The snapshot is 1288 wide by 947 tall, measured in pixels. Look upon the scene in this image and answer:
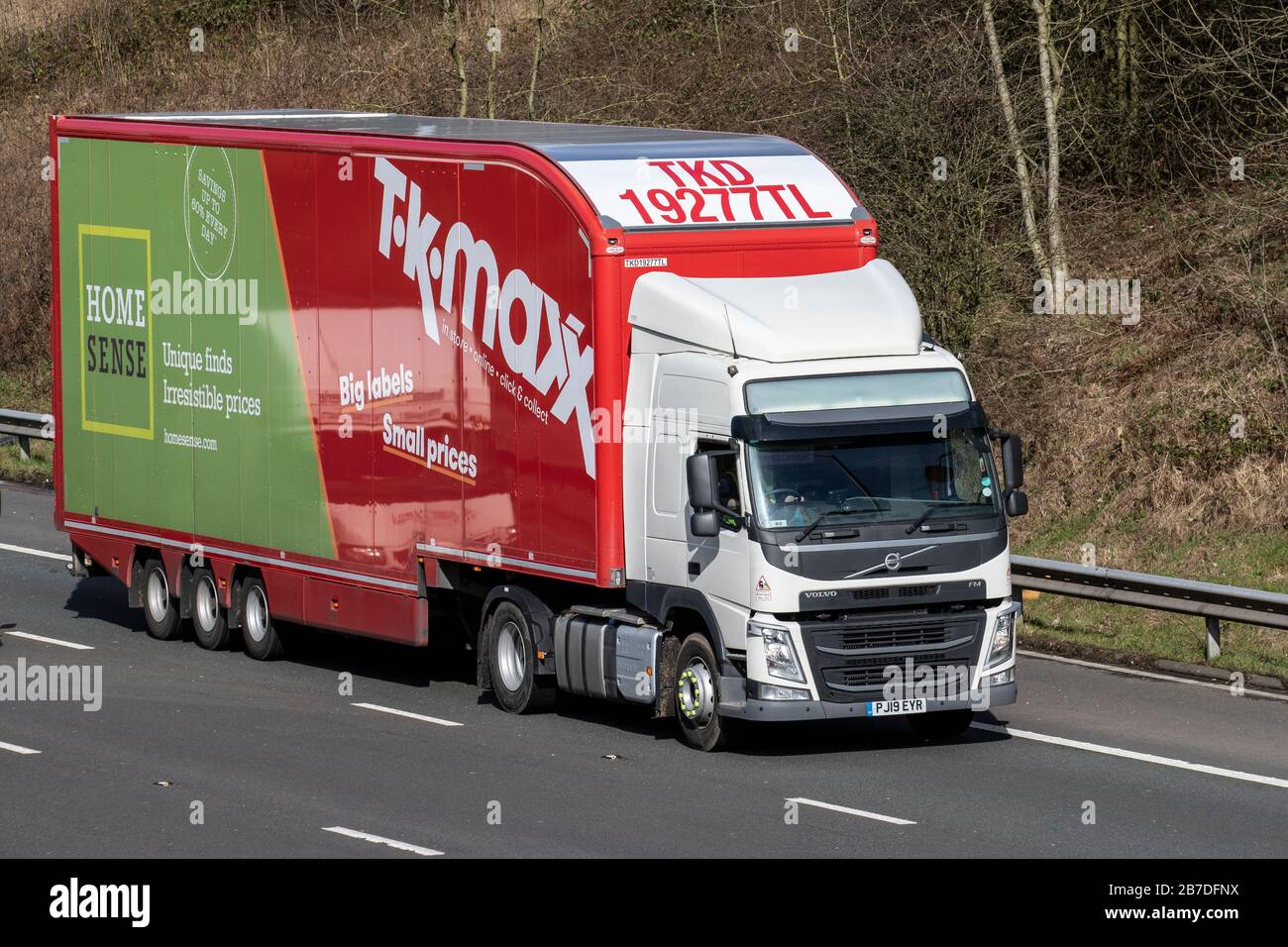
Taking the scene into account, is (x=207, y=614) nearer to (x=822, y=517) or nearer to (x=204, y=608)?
(x=204, y=608)

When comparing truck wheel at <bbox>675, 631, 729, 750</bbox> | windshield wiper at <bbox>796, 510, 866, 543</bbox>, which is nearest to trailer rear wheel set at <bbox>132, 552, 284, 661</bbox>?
truck wheel at <bbox>675, 631, 729, 750</bbox>

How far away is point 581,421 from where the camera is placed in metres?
15.8

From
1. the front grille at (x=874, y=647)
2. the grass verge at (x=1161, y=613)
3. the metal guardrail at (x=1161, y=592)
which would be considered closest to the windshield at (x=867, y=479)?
the front grille at (x=874, y=647)

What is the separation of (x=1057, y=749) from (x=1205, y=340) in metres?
11.6

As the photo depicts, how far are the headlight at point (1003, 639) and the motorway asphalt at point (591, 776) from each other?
27.6 inches

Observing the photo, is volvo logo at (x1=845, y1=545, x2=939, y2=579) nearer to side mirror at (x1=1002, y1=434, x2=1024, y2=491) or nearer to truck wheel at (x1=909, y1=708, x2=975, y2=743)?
side mirror at (x1=1002, y1=434, x2=1024, y2=491)

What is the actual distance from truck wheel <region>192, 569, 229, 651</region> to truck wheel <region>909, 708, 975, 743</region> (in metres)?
7.59

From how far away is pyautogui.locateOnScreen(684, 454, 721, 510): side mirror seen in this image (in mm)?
14727

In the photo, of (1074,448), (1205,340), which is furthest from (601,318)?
(1205,340)

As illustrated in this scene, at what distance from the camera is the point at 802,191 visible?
16359 mm

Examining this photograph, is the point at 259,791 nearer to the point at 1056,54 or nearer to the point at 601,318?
the point at 601,318

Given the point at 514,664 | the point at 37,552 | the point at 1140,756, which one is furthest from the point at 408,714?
the point at 37,552
